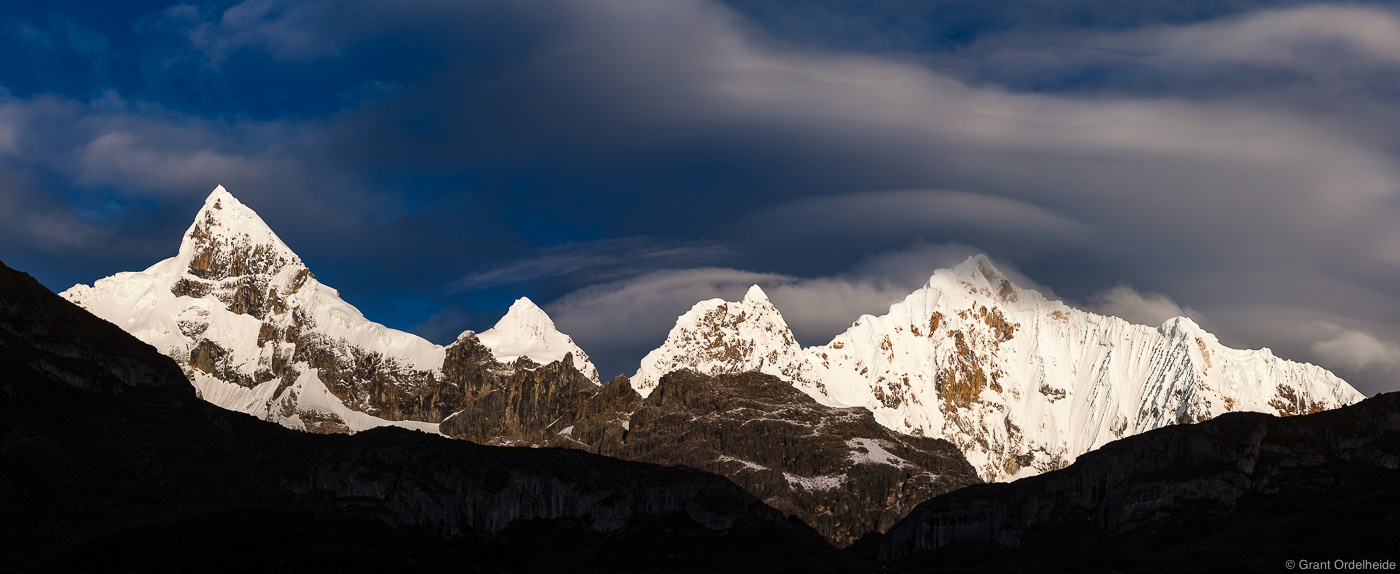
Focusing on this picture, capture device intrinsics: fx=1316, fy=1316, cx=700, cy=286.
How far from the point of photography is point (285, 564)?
200m

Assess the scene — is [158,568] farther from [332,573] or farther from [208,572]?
[332,573]

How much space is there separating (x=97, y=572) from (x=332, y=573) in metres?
34.5

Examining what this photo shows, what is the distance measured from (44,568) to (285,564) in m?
35.1

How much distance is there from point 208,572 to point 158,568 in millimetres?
8944

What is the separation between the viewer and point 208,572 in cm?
19662

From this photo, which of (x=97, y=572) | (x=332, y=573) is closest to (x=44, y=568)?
(x=97, y=572)

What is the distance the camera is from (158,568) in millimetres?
199250

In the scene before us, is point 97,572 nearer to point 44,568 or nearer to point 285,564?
point 44,568

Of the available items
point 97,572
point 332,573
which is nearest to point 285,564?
point 332,573

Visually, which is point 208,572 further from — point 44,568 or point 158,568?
point 44,568

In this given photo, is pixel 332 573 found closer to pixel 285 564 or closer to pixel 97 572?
pixel 285 564

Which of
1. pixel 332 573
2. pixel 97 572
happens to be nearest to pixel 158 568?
pixel 97 572

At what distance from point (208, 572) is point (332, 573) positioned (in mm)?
17972

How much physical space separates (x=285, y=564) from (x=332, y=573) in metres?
7.37
